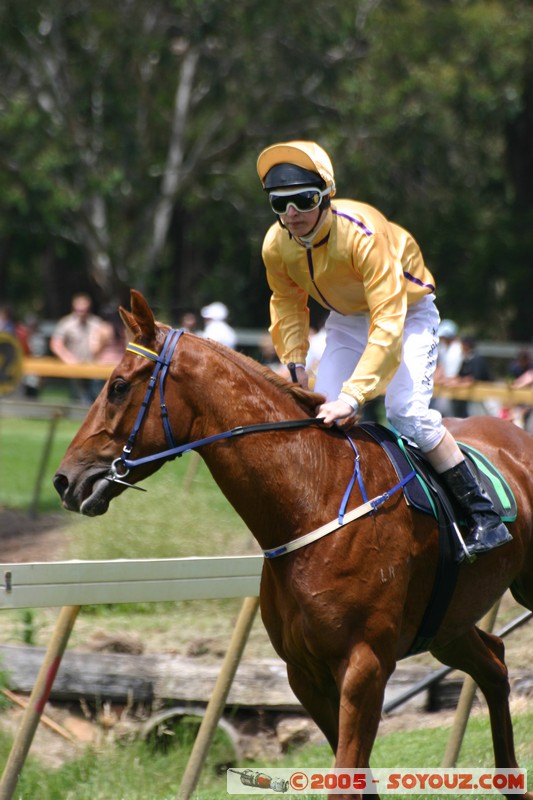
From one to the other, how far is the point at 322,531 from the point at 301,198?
130 centimetres

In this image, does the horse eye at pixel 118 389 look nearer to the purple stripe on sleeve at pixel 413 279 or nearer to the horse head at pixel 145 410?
the horse head at pixel 145 410

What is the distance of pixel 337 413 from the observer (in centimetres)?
478

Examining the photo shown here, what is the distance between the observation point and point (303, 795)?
5.43 metres

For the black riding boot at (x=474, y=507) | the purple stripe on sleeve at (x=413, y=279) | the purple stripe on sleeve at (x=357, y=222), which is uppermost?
the purple stripe on sleeve at (x=357, y=222)

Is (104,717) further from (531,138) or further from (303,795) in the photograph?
(531,138)

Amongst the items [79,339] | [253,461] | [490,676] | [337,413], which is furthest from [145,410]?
[79,339]

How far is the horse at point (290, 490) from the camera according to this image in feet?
15.1

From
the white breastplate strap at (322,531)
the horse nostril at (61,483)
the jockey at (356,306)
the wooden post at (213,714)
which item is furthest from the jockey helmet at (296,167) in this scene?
the wooden post at (213,714)

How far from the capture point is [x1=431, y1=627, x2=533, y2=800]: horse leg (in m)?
5.60

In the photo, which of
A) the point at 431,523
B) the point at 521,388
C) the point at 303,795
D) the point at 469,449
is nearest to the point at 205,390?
the point at 431,523

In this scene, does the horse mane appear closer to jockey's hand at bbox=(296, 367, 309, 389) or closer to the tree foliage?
jockey's hand at bbox=(296, 367, 309, 389)

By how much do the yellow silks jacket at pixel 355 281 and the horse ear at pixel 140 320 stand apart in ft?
2.54

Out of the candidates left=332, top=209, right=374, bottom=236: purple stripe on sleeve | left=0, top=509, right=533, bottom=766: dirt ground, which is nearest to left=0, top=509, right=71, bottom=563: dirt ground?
left=0, top=509, right=533, bottom=766: dirt ground

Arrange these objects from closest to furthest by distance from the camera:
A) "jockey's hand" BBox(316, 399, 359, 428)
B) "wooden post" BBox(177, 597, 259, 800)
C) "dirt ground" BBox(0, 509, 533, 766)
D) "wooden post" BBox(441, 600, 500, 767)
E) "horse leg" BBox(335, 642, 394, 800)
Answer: "horse leg" BBox(335, 642, 394, 800) → "jockey's hand" BBox(316, 399, 359, 428) → "wooden post" BBox(177, 597, 259, 800) → "wooden post" BBox(441, 600, 500, 767) → "dirt ground" BBox(0, 509, 533, 766)
